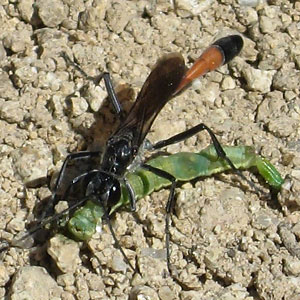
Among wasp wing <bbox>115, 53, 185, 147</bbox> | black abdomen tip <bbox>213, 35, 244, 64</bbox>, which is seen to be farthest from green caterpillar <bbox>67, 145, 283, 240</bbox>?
black abdomen tip <bbox>213, 35, 244, 64</bbox>

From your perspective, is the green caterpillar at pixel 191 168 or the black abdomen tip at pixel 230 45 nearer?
the green caterpillar at pixel 191 168

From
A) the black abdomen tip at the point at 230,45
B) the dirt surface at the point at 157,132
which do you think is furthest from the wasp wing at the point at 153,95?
the black abdomen tip at the point at 230,45

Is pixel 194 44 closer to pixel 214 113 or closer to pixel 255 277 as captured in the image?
Result: pixel 214 113

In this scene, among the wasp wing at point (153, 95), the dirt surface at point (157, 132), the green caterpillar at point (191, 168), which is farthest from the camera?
the wasp wing at point (153, 95)

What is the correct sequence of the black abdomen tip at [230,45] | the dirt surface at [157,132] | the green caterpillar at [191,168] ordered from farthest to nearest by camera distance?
the black abdomen tip at [230,45] < the green caterpillar at [191,168] < the dirt surface at [157,132]

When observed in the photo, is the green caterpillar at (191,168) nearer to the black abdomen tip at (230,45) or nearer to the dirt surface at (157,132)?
the dirt surface at (157,132)

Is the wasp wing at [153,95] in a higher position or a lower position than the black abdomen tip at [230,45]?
lower
